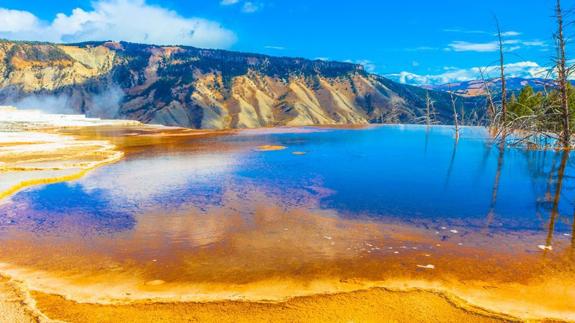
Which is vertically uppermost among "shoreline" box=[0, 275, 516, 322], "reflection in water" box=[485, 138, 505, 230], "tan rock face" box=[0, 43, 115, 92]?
"tan rock face" box=[0, 43, 115, 92]

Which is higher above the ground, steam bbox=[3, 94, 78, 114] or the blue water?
steam bbox=[3, 94, 78, 114]

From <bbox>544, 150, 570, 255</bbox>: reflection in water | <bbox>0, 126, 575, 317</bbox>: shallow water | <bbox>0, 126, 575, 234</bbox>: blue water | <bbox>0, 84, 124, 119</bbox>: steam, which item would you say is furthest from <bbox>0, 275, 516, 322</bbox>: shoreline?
<bbox>0, 84, 124, 119</bbox>: steam

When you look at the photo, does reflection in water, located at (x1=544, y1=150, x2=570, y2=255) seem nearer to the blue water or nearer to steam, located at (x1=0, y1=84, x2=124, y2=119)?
the blue water

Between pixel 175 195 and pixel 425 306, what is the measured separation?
544 inches

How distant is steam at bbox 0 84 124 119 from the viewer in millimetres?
164750

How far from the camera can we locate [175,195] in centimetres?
1888

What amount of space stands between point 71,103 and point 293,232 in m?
188

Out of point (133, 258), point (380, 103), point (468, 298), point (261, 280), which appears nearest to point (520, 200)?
point (468, 298)

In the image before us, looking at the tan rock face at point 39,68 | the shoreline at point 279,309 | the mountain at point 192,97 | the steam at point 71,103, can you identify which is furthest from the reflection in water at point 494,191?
the tan rock face at point 39,68

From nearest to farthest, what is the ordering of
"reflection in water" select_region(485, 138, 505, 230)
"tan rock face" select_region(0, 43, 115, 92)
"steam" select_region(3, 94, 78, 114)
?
"reflection in water" select_region(485, 138, 505, 230) → "steam" select_region(3, 94, 78, 114) → "tan rock face" select_region(0, 43, 115, 92)

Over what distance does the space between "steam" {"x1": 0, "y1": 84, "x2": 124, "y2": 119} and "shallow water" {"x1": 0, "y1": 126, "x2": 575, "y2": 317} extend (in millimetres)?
165388

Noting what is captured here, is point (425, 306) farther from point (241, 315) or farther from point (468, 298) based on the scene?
point (241, 315)

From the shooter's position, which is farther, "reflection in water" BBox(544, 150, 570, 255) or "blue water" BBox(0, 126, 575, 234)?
"blue water" BBox(0, 126, 575, 234)

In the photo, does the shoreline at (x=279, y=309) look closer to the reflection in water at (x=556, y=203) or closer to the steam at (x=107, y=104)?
the reflection in water at (x=556, y=203)
